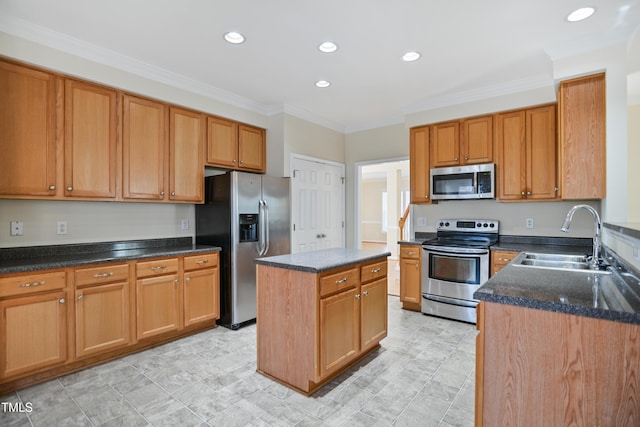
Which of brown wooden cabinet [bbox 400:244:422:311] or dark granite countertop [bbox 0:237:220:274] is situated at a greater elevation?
dark granite countertop [bbox 0:237:220:274]

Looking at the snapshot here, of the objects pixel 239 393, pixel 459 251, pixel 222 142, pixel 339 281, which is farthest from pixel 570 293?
pixel 222 142

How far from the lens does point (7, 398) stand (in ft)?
7.18

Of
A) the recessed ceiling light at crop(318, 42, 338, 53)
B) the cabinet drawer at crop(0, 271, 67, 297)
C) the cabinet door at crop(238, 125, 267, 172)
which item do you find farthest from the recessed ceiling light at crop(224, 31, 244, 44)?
the cabinet drawer at crop(0, 271, 67, 297)

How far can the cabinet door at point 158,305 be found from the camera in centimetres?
289

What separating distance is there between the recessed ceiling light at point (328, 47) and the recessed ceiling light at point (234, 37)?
656 millimetres

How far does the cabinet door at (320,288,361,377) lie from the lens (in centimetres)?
221

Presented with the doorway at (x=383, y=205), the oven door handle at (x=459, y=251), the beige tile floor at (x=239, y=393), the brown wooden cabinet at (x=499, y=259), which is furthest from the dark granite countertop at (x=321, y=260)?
the doorway at (x=383, y=205)

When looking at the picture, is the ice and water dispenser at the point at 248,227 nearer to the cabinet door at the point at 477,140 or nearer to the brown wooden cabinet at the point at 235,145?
the brown wooden cabinet at the point at 235,145

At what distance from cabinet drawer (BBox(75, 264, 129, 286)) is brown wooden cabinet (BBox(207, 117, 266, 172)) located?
→ 1.50 metres

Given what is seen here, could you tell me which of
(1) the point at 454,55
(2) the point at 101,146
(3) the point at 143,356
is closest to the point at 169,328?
(3) the point at 143,356

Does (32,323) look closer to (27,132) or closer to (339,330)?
(27,132)

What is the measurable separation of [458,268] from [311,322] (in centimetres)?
222

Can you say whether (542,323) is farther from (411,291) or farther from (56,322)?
(56,322)

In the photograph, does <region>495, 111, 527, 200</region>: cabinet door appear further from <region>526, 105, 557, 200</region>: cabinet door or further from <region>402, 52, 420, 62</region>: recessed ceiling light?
<region>402, 52, 420, 62</region>: recessed ceiling light
